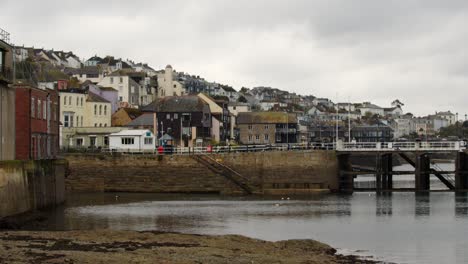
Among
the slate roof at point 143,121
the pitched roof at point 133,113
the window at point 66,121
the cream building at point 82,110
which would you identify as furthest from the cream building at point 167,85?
the window at point 66,121

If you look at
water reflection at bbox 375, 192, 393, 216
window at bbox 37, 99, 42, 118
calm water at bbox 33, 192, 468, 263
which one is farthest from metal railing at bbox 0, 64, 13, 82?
water reflection at bbox 375, 192, 393, 216

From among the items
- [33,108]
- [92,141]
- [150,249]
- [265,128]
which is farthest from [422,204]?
[265,128]

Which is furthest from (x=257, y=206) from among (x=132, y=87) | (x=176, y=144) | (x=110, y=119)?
(x=132, y=87)

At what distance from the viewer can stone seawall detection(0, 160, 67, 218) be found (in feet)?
154

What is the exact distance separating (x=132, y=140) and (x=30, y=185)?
41445 mm

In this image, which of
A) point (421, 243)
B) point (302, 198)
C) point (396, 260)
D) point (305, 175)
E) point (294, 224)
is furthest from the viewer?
point (305, 175)

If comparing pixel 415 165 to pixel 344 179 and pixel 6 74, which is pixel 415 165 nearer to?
pixel 344 179

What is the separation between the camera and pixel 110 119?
124 m

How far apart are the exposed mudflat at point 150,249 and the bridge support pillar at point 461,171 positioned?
1706 inches

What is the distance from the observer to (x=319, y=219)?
54188mm

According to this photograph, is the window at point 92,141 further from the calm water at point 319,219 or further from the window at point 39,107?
the window at point 39,107

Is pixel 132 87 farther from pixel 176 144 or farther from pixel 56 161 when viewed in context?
pixel 56 161

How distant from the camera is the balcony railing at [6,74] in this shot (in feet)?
Result: 166

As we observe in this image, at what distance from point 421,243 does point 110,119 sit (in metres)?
86.0
